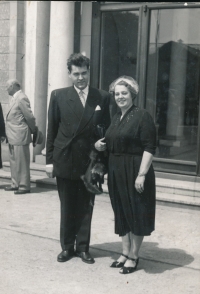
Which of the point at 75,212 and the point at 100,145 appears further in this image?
the point at 75,212

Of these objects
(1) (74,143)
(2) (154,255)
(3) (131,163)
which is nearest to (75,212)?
(1) (74,143)

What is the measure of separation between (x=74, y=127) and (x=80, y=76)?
1.57 ft

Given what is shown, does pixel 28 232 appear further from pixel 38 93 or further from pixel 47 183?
pixel 38 93

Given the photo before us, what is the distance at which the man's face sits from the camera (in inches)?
183

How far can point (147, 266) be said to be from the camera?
4.84 meters

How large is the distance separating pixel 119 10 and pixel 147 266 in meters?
5.35

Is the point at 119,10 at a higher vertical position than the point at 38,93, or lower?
higher

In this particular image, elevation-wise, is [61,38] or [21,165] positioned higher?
[61,38]

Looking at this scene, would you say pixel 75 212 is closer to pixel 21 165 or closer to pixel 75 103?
pixel 75 103

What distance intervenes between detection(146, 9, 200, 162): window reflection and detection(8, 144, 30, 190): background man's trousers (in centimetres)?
225

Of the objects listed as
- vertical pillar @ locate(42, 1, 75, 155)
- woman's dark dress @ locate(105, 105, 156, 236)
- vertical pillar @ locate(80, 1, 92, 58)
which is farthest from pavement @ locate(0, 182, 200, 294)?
vertical pillar @ locate(80, 1, 92, 58)

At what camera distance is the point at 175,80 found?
8.52 m

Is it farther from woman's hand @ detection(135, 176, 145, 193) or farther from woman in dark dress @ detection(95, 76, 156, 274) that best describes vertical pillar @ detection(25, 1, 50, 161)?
woman's hand @ detection(135, 176, 145, 193)

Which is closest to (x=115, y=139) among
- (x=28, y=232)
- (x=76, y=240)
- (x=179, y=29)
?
(x=76, y=240)
